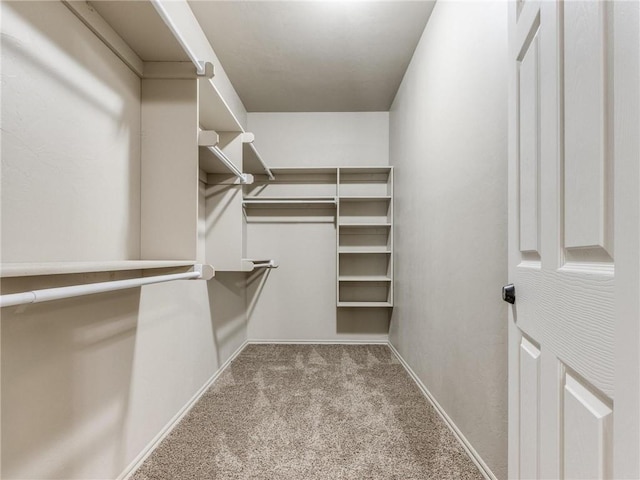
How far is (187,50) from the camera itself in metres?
1.24

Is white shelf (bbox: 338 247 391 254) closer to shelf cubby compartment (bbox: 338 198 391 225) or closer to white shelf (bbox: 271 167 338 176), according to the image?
shelf cubby compartment (bbox: 338 198 391 225)

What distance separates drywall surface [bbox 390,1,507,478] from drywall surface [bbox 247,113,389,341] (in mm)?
893

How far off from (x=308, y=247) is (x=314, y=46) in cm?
177

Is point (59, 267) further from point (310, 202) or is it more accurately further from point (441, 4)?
point (310, 202)

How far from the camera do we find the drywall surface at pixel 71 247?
0.86 metres

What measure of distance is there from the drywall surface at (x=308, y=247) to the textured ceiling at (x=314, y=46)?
290mm

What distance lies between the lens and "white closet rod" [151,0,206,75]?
102 centimetres

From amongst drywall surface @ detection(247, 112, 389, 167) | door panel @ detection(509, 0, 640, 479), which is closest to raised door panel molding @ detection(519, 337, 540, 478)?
door panel @ detection(509, 0, 640, 479)

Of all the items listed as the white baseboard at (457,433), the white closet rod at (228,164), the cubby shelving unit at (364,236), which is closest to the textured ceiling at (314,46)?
the cubby shelving unit at (364,236)

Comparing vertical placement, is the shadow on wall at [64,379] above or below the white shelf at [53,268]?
below

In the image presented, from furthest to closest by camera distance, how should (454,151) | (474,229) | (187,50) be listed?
(454,151), (474,229), (187,50)

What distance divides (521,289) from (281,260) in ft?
8.83

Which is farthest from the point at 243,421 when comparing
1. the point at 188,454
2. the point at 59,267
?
the point at 59,267

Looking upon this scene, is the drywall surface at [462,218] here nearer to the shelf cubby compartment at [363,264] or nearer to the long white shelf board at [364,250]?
the long white shelf board at [364,250]
